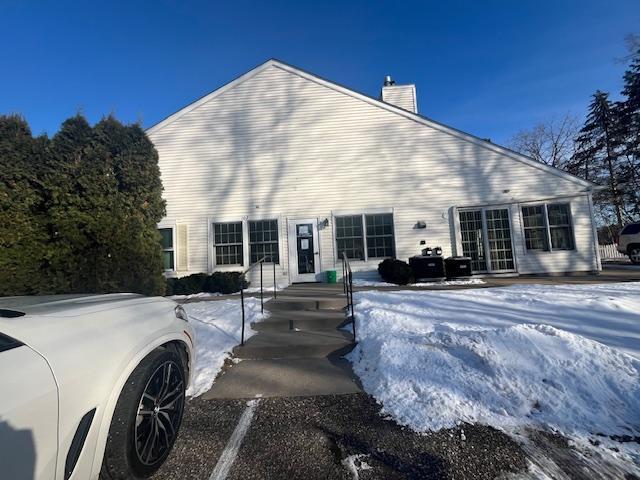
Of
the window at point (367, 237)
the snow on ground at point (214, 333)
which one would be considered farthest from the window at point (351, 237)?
the snow on ground at point (214, 333)

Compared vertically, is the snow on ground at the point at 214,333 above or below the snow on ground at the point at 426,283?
below

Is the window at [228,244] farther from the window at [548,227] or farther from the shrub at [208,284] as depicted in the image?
the window at [548,227]

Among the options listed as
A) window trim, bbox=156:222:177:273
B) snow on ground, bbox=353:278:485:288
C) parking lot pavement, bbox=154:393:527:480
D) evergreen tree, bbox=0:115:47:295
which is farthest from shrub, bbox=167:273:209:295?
parking lot pavement, bbox=154:393:527:480

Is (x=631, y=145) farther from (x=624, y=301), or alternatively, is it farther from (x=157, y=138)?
(x=157, y=138)

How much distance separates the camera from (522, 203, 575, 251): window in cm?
1127

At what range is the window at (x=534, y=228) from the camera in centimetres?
1137

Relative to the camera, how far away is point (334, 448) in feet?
8.16

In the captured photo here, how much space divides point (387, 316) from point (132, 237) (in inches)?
262

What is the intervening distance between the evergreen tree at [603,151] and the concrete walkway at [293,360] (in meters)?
30.5

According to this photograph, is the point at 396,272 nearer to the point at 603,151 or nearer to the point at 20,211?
the point at 20,211

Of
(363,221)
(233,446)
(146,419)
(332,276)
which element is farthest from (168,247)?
(146,419)

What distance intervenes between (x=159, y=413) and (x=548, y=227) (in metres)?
12.9

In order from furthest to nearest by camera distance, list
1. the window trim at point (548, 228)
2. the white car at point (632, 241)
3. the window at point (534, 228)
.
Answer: the white car at point (632, 241), the window at point (534, 228), the window trim at point (548, 228)

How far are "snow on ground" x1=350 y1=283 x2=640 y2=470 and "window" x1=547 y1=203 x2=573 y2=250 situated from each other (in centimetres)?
684
